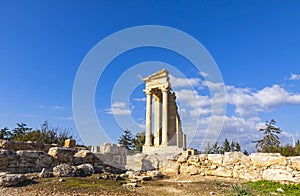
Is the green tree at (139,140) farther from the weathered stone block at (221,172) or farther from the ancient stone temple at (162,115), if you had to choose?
the weathered stone block at (221,172)

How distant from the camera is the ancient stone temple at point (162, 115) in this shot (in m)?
24.3

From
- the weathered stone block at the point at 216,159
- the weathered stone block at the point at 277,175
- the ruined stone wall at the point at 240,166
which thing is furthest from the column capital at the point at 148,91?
the weathered stone block at the point at 277,175

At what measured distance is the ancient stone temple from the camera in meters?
24.3

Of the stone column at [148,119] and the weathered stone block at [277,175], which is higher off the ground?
the stone column at [148,119]

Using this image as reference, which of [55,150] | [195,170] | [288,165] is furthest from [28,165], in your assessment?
[288,165]

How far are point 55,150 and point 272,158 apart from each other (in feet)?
30.5

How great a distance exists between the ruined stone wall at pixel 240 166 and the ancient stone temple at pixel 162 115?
10945mm

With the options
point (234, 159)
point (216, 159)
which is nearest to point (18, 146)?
point (216, 159)

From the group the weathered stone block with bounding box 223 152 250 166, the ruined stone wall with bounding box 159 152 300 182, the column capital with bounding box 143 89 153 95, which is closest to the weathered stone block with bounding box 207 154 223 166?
the ruined stone wall with bounding box 159 152 300 182

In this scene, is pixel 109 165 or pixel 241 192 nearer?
pixel 241 192

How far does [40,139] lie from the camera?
22.8 metres

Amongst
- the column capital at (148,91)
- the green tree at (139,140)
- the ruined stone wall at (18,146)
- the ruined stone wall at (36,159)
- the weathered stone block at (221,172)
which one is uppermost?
the column capital at (148,91)

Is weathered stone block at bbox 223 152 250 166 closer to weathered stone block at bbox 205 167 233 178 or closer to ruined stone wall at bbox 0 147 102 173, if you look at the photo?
weathered stone block at bbox 205 167 233 178

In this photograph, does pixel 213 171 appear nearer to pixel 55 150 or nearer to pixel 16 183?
pixel 55 150
